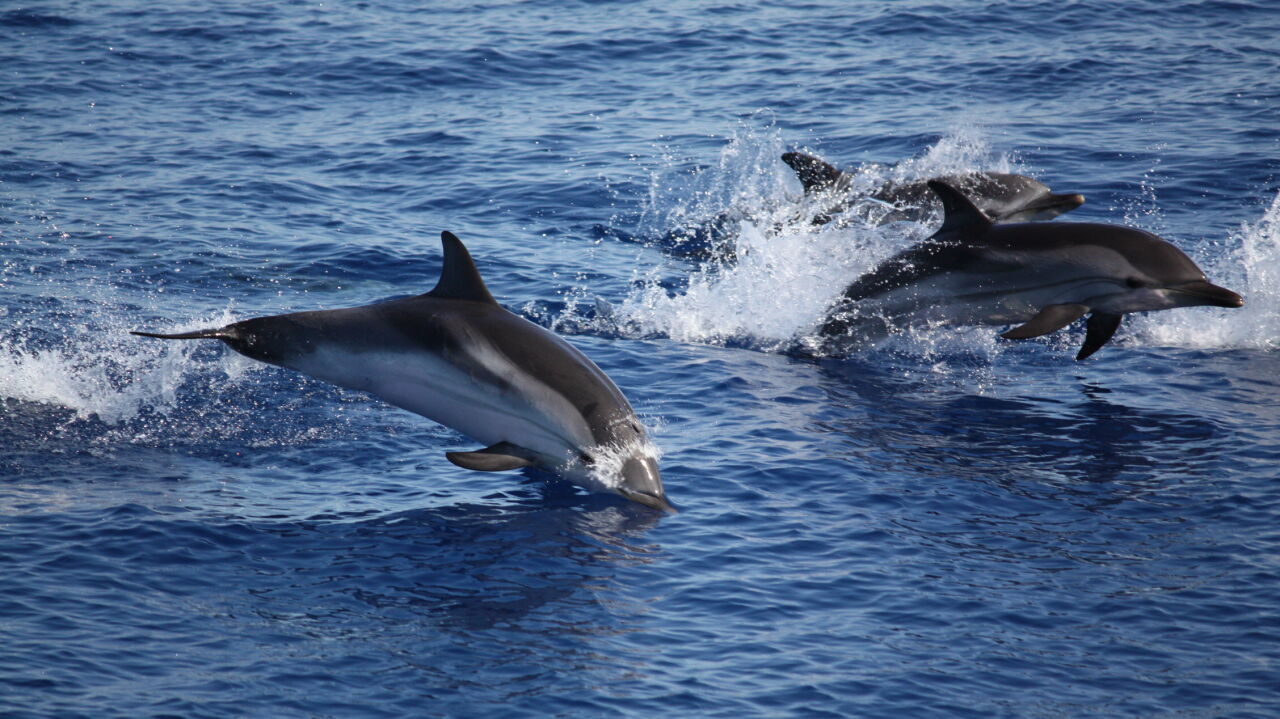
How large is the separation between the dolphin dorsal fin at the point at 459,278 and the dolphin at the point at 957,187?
22.8 ft

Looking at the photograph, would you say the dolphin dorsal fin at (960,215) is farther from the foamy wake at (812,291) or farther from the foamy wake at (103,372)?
the foamy wake at (103,372)

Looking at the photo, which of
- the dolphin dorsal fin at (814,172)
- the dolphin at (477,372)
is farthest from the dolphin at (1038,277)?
the dolphin at (477,372)

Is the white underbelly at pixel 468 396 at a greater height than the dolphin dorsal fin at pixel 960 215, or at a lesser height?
lesser

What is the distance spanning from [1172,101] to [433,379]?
18.5m

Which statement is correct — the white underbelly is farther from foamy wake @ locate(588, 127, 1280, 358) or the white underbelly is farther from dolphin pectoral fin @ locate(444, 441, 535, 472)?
foamy wake @ locate(588, 127, 1280, 358)

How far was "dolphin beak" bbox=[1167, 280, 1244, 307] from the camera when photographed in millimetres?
12320

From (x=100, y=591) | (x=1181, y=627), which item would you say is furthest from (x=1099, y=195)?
(x=100, y=591)

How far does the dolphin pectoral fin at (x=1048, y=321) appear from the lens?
39.9 ft

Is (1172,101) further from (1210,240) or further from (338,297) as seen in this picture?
(338,297)

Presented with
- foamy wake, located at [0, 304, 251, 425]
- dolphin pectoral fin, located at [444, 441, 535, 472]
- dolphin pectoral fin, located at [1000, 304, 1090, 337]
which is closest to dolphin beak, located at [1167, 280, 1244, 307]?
dolphin pectoral fin, located at [1000, 304, 1090, 337]

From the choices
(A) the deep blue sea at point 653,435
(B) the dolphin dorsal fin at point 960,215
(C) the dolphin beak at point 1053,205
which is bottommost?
(A) the deep blue sea at point 653,435

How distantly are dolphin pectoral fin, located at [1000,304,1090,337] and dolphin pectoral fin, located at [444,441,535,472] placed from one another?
16.1 feet

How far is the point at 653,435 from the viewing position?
1128 cm

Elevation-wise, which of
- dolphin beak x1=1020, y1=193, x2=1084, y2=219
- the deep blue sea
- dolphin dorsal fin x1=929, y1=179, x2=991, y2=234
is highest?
dolphin dorsal fin x1=929, y1=179, x2=991, y2=234
